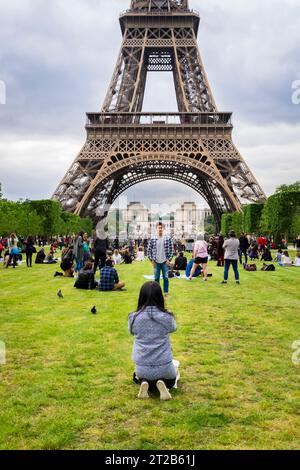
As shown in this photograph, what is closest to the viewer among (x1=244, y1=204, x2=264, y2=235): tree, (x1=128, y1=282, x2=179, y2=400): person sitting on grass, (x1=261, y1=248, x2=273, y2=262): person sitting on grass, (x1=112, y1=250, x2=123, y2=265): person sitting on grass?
(x1=128, y1=282, x2=179, y2=400): person sitting on grass

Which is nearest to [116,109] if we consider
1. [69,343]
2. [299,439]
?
[69,343]

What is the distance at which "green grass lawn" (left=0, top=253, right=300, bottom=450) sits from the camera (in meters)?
4.47

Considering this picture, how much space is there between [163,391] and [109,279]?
9.52 m

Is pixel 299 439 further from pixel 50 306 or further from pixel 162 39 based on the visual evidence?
pixel 162 39

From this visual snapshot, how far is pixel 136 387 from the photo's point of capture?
5.93m

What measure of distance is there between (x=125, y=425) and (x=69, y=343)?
348 centimetres

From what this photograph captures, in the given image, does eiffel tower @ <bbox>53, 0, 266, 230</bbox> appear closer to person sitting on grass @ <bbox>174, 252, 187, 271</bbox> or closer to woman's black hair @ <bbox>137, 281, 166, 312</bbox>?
person sitting on grass @ <bbox>174, 252, 187, 271</bbox>

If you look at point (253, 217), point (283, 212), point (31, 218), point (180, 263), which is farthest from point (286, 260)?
point (31, 218)

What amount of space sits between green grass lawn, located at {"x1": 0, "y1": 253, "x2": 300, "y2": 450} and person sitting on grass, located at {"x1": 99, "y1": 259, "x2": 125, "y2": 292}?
118 inches

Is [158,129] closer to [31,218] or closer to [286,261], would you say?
[31,218]

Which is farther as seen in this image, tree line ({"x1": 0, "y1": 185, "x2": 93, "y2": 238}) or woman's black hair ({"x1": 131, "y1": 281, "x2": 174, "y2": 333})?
tree line ({"x1": 0, "y1": 185, "x2": 93, "y2": 238})

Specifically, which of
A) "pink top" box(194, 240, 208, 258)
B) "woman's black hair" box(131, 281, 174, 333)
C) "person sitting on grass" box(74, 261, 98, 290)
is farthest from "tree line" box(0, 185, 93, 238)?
"woman's black hair" box(131, 281, 174, 333)

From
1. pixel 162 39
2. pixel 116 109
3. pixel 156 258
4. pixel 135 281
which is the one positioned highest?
pixel 162 39

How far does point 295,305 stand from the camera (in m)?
12.0
